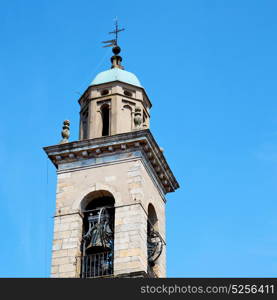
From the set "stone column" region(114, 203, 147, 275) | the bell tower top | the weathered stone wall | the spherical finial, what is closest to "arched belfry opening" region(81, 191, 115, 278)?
the weathered stone wall

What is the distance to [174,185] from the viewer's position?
101ft

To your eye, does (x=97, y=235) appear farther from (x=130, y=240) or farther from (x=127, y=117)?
(x=127, y=117)

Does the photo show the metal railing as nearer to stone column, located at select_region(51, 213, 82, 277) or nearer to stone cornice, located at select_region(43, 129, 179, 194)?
stone column, located at select_region(51, 213, 82, 277)

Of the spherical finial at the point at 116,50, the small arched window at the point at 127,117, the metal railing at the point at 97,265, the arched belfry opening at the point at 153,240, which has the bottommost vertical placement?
the metal railing at the point at 97,265

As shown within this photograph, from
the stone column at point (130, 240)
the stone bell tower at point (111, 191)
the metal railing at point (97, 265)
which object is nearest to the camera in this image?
the stone column at point (130, 240)

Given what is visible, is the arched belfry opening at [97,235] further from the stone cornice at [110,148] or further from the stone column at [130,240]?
the stone cornice at [110,148]

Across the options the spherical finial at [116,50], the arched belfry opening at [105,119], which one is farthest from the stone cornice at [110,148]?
the spherical finial at [116,50]

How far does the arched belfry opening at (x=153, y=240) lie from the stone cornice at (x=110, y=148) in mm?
1339

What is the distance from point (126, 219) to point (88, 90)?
5374 millimetres

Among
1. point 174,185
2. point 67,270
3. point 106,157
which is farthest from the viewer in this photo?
point 174,185

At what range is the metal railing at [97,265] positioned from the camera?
27016 mm
